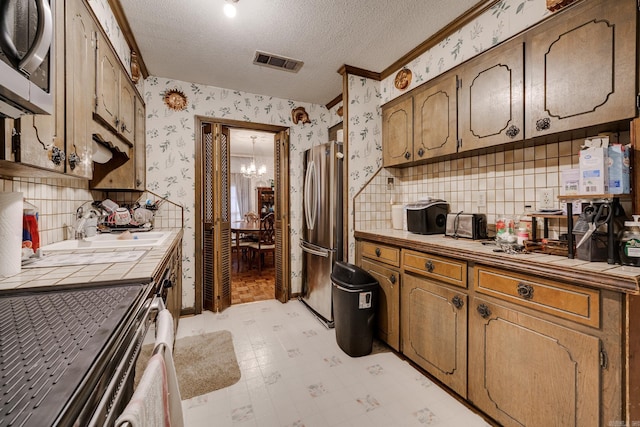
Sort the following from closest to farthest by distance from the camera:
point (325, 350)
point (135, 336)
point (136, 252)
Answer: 1. point (135, 336)
2. point (136, 252)
3. point (325, 350)

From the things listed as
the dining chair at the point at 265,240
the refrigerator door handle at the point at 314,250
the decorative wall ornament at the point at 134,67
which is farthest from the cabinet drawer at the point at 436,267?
the dining chair at the point at 265,240

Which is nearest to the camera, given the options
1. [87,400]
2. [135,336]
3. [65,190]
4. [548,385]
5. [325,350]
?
[87,400]

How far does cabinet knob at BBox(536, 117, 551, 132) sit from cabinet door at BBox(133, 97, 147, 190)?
2.97m

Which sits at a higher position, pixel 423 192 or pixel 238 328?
pixel 423 192

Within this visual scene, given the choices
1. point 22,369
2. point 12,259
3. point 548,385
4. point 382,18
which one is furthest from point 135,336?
point 382,18

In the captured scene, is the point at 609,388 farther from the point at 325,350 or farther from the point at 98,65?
the point at 98,65

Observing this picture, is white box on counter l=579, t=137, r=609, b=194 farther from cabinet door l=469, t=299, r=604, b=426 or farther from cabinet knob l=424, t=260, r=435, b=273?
cabinet knob l=424, t=260, r=435, b=273

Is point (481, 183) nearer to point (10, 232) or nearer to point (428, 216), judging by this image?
point (428, 216)

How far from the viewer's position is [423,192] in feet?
8.55

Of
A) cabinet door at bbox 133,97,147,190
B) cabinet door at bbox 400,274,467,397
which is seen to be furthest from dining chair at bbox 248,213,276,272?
cabinet door at bbox 400,274,467,397

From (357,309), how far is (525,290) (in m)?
1.11

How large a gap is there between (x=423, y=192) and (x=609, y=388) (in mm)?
1803

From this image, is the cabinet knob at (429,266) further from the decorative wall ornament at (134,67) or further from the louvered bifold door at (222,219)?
the decorative wall ornament at (134,67)

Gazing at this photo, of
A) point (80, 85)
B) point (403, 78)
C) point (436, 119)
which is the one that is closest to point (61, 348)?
point (80, 85)
